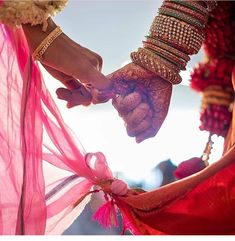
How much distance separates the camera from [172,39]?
2.77ft

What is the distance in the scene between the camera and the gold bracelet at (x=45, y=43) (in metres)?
0.85

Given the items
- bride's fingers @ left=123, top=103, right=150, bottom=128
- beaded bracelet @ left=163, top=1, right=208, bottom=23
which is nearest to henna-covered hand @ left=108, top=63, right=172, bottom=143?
bride's fingers @ left=123, top=103, right=150, bottom=128

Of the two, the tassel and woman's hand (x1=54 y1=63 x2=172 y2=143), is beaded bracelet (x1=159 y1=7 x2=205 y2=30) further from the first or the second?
the tassel

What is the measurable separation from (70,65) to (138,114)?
14cm

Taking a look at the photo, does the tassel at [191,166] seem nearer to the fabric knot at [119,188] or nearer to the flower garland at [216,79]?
the flower garland at [216,79]

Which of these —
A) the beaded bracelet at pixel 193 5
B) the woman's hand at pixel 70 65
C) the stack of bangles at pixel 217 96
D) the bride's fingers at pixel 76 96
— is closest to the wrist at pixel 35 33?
the woman's hand at pixel 70 65

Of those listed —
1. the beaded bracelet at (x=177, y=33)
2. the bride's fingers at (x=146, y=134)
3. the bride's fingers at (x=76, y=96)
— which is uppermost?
the beaded bracelet at (x=177, y=33)

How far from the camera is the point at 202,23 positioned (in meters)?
0.87

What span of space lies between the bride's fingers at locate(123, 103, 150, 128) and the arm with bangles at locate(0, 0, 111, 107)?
0.06 metres

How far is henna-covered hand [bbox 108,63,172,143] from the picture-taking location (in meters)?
0.88

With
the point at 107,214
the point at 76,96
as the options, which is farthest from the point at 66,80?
the point at 107,214

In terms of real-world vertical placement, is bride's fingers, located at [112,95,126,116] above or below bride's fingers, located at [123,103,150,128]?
above

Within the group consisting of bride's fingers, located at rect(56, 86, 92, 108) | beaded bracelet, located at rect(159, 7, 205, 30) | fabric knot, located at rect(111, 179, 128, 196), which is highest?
beaded bracelet, located at rect(159, 7, 205, 30)

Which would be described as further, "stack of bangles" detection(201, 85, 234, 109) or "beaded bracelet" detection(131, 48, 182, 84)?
"stack of bangles" detection(201, 85, 234, 109)
